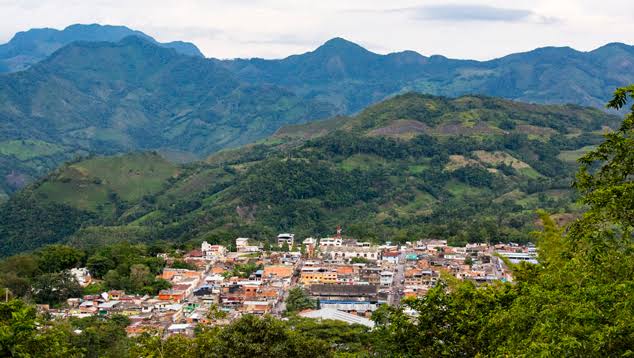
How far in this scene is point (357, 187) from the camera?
339ft

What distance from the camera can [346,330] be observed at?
33.0 meters

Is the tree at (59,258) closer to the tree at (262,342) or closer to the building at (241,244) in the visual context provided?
the building at (241,244)

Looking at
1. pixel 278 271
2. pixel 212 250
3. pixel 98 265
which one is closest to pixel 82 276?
pixel 98 265

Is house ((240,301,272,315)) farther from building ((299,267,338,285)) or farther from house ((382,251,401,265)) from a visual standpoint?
house ((382,251,401,265))

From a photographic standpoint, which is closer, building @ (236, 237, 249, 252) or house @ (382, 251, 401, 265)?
house @ (382, 251, 401, 265)

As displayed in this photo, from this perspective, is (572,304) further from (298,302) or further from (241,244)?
(241,244)

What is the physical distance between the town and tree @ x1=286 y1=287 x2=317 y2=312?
1.61 ft

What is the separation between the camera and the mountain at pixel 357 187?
278 ft

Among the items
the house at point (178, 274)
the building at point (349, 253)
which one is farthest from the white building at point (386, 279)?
the house at point (178, 274)

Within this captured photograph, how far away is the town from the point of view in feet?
137

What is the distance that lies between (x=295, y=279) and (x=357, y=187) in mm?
51255

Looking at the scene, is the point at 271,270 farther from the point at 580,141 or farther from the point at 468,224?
the point at 580,141

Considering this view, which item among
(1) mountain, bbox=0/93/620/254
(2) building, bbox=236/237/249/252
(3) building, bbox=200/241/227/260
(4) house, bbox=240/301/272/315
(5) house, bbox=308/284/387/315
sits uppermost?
(4) house, bbox=240/301/272/315

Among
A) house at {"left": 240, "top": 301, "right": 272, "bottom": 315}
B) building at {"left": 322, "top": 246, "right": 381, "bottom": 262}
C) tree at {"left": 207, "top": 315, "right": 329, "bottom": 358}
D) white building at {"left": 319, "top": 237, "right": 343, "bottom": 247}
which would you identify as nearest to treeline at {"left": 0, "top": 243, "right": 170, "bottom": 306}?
house at {"left": 240, "top": 301, "right": 272, "bottom": 315}
